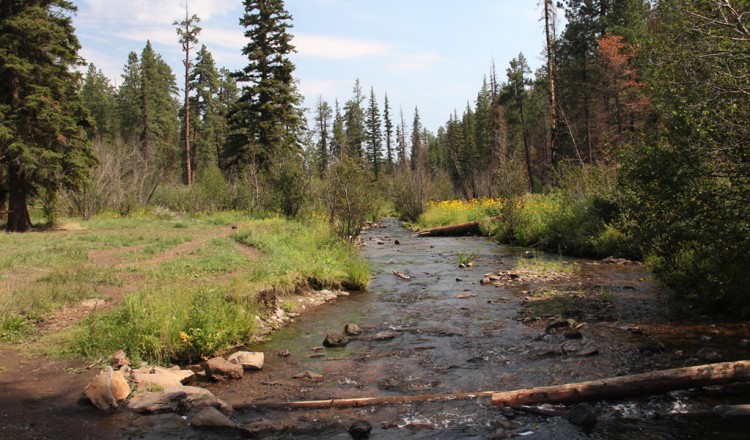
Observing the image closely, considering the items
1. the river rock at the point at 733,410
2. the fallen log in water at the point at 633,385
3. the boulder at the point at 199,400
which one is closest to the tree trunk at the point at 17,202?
the boulder at the point at 199,400

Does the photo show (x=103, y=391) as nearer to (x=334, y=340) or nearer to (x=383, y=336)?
(x=334, y=340)

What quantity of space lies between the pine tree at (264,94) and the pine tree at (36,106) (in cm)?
1422

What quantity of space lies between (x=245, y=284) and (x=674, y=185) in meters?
8.66

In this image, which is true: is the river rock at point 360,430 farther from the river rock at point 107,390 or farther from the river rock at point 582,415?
the river rock at point 107,390

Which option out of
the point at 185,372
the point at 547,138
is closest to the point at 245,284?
the point at 185,372

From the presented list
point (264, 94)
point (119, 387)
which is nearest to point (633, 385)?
point (119, 387)

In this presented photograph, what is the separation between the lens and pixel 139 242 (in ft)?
56.1

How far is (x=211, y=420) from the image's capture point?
5637 mm

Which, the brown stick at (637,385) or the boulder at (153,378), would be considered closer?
the brown stick at (637,385)

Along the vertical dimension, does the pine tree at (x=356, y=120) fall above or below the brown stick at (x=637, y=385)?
above

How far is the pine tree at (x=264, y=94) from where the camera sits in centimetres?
3506

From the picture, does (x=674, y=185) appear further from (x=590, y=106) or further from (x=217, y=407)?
(x=590, y=106)

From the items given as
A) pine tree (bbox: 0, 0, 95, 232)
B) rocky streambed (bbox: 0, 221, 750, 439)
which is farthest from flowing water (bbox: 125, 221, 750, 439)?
pine tree (bbox: 0, 0, 95, 232)

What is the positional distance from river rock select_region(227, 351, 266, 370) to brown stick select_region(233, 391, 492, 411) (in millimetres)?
1335
